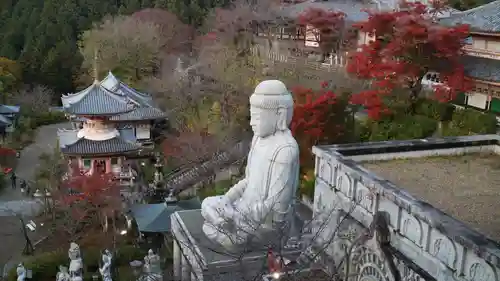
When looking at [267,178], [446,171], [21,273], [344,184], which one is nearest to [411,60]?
[446,171]

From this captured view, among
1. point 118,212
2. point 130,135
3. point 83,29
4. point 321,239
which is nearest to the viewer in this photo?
point 321,239

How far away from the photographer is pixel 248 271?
8.51 metres

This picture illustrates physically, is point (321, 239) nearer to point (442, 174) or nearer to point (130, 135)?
point (442, 174)

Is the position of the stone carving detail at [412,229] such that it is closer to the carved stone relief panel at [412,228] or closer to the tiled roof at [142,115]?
the carved stone relief panel at [412,228]

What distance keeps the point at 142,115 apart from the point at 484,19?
14.4 m

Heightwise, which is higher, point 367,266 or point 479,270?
point 479,270

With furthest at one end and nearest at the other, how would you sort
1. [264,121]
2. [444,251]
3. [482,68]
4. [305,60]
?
1. [305,60]
2. [482,68]
3. [264,121]
4. [444,251]

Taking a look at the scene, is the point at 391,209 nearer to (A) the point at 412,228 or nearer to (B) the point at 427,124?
(A) the point at 412,228

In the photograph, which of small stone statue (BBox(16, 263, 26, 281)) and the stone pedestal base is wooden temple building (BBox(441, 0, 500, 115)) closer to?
the stone pedestal base

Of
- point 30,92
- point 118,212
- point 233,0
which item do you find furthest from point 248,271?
point 233,0

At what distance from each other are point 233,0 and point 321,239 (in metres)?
39.3

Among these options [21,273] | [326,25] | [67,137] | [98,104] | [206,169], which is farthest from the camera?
[326,25]

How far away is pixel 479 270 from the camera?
5457mm

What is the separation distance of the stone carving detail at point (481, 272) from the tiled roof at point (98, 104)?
16.1 m
